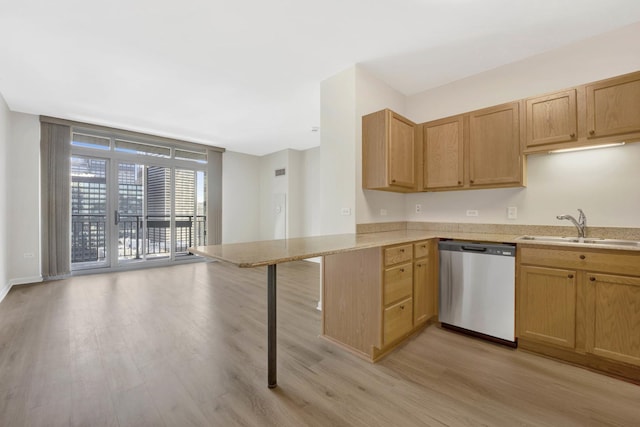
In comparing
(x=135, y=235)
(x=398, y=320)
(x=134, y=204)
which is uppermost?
(x=134, y=204)

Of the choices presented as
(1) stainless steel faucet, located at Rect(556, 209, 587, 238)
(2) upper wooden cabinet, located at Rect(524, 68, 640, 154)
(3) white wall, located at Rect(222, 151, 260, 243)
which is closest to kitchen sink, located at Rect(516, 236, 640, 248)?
(1) stainless steel faucet, located at Rect(556, 209, 587, 238)

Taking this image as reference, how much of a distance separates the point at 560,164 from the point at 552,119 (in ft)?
1.59

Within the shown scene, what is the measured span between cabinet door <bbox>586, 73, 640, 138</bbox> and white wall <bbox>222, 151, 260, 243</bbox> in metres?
6.58

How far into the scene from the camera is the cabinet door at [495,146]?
256 centimetres

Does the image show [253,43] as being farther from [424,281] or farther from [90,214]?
[90,214]

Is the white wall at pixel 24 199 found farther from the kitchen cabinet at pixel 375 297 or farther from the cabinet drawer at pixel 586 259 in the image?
the cabinet drawer at pixel 586 259

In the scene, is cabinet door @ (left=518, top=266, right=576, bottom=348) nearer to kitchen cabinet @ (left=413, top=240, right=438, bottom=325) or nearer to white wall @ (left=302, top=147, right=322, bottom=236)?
kitchen cabinet @ (left=413, top=240, right=438, bottom=325)

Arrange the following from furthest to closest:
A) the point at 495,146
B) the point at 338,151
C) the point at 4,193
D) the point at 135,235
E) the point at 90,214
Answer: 1. the point at 135,235
2. the point at 90,214
3. the point at 4,193
4. the point at 338,151
5. the point at 495,146

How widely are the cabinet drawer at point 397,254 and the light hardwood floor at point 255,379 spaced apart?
2.52 ft

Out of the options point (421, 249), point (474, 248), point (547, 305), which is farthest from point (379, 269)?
point (547, 305)

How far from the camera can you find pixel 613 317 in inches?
72.3

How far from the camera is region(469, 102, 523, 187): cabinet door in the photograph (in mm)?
2564

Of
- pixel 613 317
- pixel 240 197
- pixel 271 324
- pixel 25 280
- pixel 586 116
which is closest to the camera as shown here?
pixel 271 324

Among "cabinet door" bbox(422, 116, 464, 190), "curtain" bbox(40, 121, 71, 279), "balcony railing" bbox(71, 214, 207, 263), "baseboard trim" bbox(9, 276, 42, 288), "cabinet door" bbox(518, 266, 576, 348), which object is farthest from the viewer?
"balcony railing" bbox(71, 214, 207, 263)
